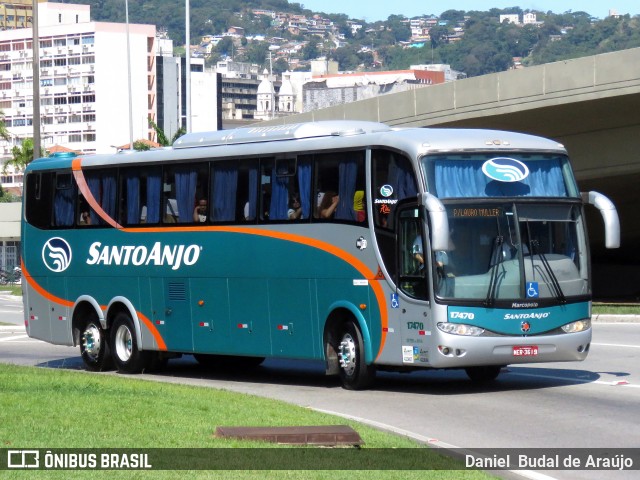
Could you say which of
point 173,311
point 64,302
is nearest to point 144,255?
point 173,311

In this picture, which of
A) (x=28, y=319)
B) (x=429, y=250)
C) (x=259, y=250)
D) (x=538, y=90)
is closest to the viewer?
(x=429, y=250)

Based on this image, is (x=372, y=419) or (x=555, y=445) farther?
(x=372, y=419)

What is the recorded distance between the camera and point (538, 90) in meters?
36.9

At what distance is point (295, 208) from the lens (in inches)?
733

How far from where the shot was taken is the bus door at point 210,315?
20.0 metres

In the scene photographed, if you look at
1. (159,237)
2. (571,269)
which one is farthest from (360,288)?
(159,237)

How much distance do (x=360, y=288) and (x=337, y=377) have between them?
9.52 ft

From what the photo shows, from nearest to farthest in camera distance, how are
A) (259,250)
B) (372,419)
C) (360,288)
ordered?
(372,419) < (360,288) < (259,250)

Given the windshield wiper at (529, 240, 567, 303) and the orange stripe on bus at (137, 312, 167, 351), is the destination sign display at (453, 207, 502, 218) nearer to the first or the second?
the windshield wiper at (529, 240, 567, 303)

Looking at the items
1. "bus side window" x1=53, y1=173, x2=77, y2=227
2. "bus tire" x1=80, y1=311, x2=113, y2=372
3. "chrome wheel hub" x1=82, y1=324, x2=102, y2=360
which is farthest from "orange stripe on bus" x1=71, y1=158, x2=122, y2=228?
"chrome wheel hub" x1=82, y1=324, x2=102, y2=360

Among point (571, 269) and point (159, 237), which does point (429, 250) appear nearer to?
point (571, 269)

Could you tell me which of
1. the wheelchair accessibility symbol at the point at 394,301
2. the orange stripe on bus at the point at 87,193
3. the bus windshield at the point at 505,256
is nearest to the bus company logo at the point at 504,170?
the bus windshield at the point at 505,256

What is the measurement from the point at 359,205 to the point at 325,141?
50.8 inches

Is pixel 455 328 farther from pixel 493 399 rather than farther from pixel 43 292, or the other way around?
pixel 43 292
